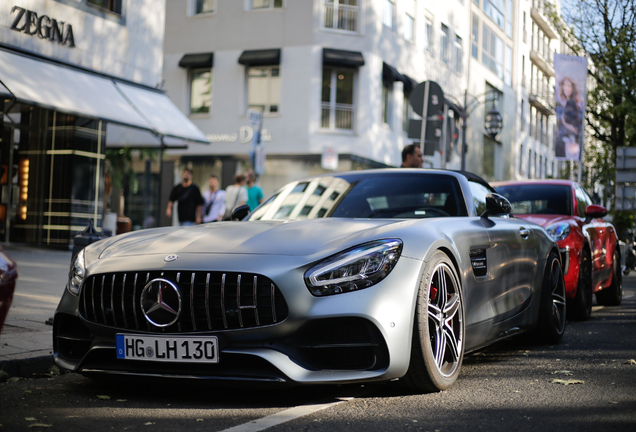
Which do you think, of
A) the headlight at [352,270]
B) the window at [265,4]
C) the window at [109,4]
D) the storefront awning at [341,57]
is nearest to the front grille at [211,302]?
the headlight at [352,270]

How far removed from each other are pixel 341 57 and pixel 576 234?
19.8 meters

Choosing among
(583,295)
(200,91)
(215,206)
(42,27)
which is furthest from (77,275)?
(200,91)

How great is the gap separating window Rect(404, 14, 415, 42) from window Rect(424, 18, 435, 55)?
65.4 inches

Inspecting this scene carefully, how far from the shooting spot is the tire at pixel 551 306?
239 inches

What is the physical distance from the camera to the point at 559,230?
7938 mm

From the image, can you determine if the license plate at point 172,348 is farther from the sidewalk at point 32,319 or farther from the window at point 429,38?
the window at point 429,38

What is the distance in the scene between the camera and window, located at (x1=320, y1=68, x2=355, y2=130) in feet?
90.4

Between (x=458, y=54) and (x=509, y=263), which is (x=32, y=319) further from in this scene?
(x=458, y=54)

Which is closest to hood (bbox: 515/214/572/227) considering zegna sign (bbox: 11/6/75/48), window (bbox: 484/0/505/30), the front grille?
the front grille

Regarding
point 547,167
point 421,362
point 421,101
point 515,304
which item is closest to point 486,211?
point 515,304

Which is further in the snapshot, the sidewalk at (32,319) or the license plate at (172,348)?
the sidewalk at (32,319)

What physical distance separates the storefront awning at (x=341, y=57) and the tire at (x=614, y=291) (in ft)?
59.2

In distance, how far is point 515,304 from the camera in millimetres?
5457

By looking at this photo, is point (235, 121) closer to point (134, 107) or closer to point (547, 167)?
point (134, 107)
